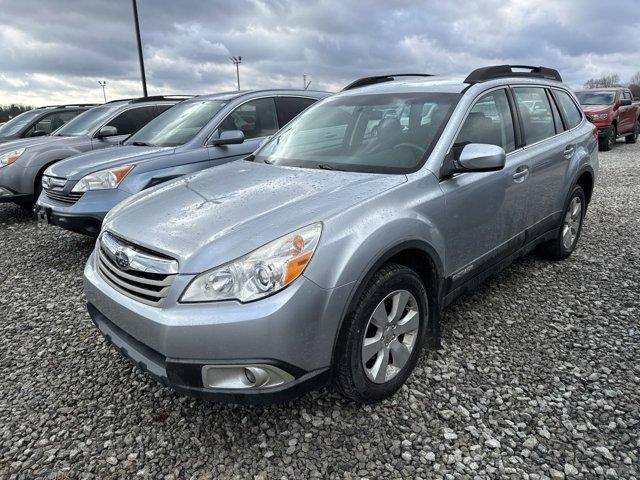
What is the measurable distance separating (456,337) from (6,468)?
8.48ft

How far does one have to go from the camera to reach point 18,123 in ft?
33.7

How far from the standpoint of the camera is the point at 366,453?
7.17 feet

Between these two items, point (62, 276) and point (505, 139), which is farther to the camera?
point (62, 276)

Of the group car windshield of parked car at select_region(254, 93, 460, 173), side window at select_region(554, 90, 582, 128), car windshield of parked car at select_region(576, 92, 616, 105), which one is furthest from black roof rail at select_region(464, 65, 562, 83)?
car windshield of parked car at select_region(576, 92, 616, 105)

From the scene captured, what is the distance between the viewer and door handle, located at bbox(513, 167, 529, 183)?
3.32 meters

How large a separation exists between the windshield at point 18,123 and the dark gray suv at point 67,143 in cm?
270

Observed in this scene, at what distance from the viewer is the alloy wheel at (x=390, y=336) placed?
233 cm

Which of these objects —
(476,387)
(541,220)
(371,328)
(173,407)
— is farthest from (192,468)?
(541,220)

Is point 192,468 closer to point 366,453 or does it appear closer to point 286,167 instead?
point 366,453

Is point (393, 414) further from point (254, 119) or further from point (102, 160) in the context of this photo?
point (254, 119)

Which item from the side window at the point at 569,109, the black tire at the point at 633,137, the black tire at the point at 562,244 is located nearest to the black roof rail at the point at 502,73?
the side window at the point at 569,109

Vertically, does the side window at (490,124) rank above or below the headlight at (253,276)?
above

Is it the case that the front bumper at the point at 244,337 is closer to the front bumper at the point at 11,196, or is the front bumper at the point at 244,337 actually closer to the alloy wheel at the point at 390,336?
the alloy wheel at the point at 390,336

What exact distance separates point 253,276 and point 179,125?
4208 millimetres
